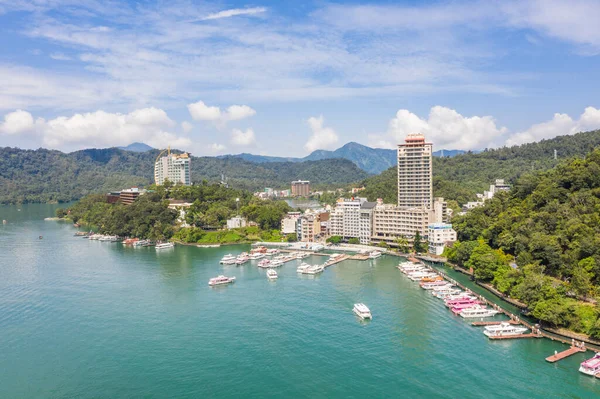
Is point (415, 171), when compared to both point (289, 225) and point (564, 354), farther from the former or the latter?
point (564, 354)

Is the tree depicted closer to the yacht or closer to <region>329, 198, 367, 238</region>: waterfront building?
<region>329, 198, 367, 238</region>: waterfront building

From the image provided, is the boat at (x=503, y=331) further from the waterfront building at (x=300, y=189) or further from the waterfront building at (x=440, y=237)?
the waterfront building at (x=300, y=189)

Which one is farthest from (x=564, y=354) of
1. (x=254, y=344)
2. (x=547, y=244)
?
(x=254, y=344)

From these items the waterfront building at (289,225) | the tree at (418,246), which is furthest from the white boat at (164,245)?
the tree at (418,246)

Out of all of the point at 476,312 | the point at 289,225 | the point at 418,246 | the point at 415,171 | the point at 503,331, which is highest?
the point at 415,171

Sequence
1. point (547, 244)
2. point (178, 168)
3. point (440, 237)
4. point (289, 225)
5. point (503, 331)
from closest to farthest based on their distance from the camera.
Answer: point (503, 331) → point (547, 244) → point (440, 237) → point (289, 225) → point (178, 168)

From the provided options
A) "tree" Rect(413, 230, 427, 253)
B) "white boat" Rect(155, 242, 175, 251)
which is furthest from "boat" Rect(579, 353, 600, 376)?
"white boat" Rect(155, 242, 175, 251)

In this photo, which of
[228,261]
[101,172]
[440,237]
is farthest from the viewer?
[101,172]

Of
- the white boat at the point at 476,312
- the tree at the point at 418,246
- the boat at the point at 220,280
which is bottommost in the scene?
the white boat at the point at 476,312
